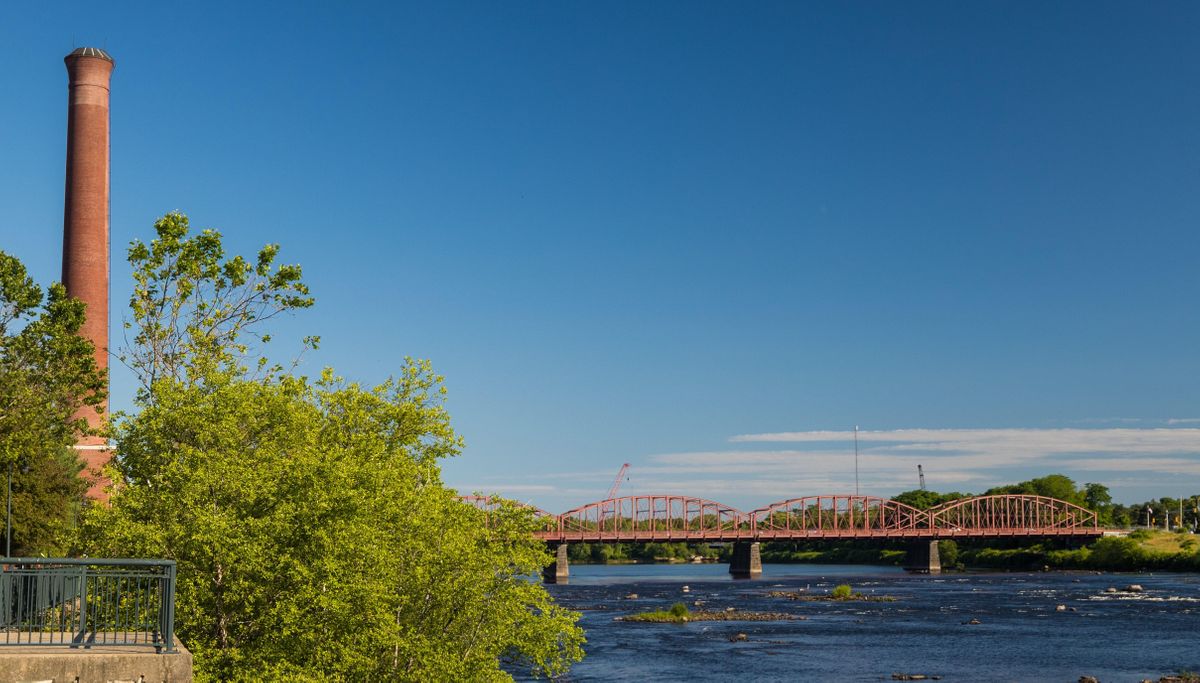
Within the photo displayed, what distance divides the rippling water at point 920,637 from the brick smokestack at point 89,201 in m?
37.5

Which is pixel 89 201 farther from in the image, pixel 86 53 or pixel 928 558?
pixel 928 558

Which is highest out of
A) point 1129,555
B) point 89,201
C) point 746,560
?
point 89,201

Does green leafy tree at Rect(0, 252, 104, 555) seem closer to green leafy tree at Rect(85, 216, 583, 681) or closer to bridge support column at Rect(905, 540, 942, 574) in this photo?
green leafy tree at Rect(85, 216, 583, 681)

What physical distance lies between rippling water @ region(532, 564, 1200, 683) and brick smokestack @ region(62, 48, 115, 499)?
123ft

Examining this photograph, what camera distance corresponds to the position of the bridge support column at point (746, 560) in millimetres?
188000

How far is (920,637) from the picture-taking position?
8512cm

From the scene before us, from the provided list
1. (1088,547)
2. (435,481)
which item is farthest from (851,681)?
(1088,547)

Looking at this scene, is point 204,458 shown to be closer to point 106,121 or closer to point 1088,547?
point 106,121

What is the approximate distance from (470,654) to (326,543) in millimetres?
7855

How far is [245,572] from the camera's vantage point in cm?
2789

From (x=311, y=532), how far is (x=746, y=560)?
16951cm

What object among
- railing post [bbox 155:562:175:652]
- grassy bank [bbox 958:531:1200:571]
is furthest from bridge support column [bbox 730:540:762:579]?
railing post [bbox 155:562:175:652]

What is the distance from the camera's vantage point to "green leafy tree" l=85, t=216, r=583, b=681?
91.7 ft

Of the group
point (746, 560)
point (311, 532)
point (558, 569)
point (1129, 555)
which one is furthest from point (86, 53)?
point (1129, 555)
